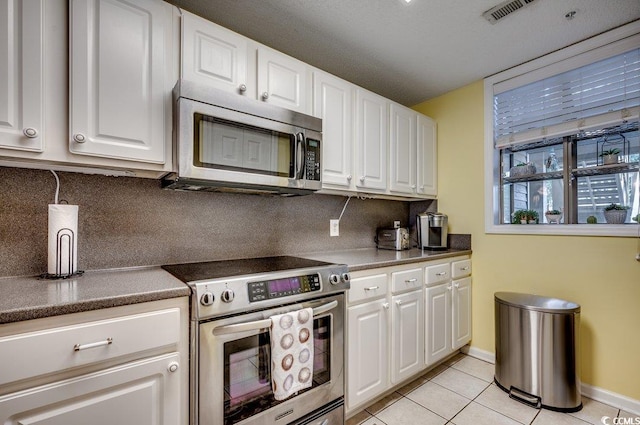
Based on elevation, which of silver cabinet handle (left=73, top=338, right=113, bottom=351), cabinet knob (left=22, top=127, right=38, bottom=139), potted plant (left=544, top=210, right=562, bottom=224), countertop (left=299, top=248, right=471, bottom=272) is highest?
cabinet knob (left=22, top=127, right=38, bottom=139)

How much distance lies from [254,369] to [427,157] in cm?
231

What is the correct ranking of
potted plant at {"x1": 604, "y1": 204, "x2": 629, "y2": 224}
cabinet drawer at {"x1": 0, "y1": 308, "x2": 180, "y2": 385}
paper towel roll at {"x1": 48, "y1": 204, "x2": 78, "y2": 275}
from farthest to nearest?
potted plant at {"x1": 604, "y1": 204, "x2": 629, "y2": 224} → paper towel roll at {"x1": 48, "y1": 204, "x2": 78, "y2": 275} → cabinet drawer at {"x1": 0, "y1": 308, "x2": 180, "y2": 385}

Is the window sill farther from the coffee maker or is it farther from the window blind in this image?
the window blind

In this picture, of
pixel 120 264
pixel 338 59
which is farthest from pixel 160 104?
pixel 338 59

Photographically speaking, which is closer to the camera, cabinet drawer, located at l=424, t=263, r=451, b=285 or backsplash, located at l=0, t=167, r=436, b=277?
backsplash, located at l=0, t=167, r=436, b=277

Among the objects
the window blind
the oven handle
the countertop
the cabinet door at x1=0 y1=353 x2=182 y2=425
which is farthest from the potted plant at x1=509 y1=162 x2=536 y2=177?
the cabinet door at x1=0 y1=353 x2=182 y2=425

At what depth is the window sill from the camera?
6.24 ft

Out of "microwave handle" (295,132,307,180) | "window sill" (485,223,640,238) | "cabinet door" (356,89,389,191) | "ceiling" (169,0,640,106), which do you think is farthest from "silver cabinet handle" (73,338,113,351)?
"window sill" (485,223,640,238)

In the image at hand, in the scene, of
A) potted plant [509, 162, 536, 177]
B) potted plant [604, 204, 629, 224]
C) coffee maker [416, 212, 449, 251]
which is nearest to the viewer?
potted plant [604, 204, 629, 224]

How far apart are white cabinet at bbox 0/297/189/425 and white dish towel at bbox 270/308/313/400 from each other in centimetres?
36

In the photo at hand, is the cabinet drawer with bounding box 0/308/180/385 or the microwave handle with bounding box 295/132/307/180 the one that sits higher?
the microwave handle with bounding box 295/132/307/180

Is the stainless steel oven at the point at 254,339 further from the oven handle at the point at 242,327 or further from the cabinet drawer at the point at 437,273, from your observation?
the cabinet drawer at the point at 437,273

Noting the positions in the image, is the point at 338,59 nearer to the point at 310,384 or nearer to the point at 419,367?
the point at 310,384

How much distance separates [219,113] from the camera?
4.67ft
